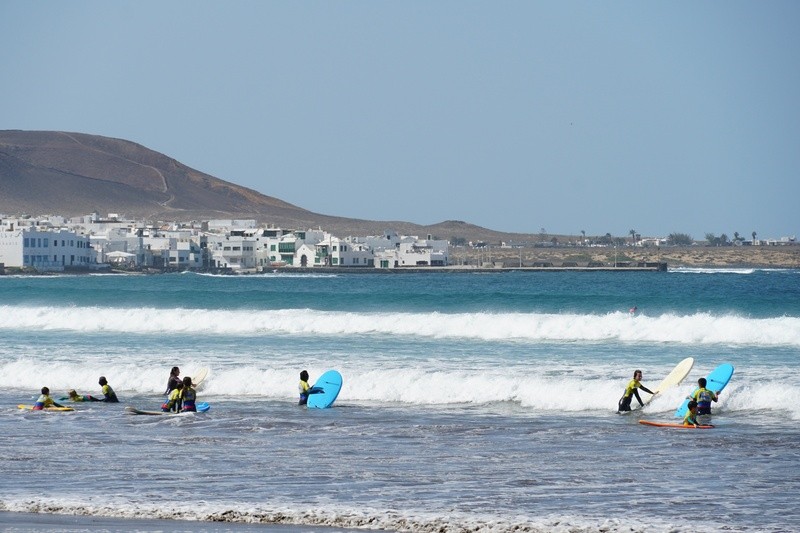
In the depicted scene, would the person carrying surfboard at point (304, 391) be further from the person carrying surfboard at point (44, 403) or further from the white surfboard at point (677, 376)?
the white surfboard at point (677, 376)

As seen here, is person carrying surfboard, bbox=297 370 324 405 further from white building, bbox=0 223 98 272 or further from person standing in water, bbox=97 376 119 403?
white building, bbox=0 223 98 272

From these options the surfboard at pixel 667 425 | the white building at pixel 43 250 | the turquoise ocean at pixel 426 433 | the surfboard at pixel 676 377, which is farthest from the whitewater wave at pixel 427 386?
the white building at pixel 43 250

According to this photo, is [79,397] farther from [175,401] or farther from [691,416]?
[691,416]

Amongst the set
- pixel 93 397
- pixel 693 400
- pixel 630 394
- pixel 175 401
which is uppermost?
pixel 693 400

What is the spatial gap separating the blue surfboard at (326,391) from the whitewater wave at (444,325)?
1487 centimetres

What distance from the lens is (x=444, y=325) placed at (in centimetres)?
4200

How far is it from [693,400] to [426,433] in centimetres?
463

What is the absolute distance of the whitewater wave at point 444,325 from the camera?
125 feet

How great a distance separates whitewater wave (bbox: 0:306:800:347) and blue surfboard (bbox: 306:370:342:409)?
1487 cm

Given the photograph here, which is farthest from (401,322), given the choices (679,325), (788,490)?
(788,490)

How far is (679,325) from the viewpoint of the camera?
39.8m

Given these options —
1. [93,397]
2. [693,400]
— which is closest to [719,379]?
[693,400]

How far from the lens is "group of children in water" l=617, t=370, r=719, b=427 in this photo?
20312 mm

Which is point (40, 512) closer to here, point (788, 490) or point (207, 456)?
point (207, 456)
